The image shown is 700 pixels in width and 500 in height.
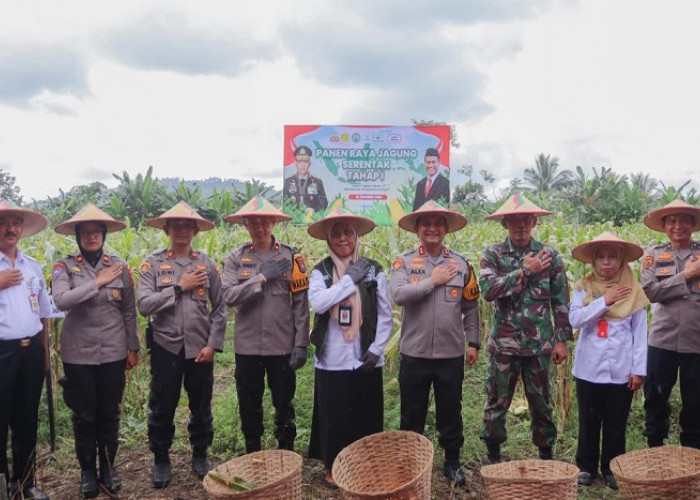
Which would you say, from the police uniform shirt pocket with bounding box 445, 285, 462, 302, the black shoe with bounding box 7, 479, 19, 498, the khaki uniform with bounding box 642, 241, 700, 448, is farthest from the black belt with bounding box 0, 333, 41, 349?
the khaki uniform with bounding box 642, 241, 700, 448

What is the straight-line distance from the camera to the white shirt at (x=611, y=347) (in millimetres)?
3945

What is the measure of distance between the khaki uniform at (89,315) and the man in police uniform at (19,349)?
0.18 metres

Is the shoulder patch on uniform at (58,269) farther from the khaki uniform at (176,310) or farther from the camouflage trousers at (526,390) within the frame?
the camouflage trousers at (526,390)

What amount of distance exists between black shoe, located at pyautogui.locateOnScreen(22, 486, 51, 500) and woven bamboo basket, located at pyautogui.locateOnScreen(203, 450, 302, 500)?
4.53 ft

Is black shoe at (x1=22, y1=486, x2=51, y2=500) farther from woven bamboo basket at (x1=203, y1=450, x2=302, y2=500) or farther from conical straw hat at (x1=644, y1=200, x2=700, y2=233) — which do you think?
conical straw hat at (x1=644, y1=200, x2=700, y2=233)

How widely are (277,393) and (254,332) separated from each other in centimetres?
51

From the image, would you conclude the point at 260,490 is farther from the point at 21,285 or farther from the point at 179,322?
the point at 21,285

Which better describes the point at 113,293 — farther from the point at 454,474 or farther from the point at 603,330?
the point at 603,330

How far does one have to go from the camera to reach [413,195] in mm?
14492

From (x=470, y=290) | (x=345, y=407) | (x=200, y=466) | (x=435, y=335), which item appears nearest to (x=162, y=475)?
(x=200, y=466)

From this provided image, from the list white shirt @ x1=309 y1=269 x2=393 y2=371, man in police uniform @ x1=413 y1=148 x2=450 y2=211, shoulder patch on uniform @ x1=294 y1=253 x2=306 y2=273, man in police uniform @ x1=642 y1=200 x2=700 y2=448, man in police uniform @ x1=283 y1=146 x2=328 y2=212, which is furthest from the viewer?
man in police uniform @ x1=283 y1=146 x2=328 y2=212

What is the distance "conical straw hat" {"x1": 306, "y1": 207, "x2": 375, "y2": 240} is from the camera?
3934 mm

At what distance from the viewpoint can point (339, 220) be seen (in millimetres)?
3988

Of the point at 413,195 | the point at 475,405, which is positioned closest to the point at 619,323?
the point at 475,405
